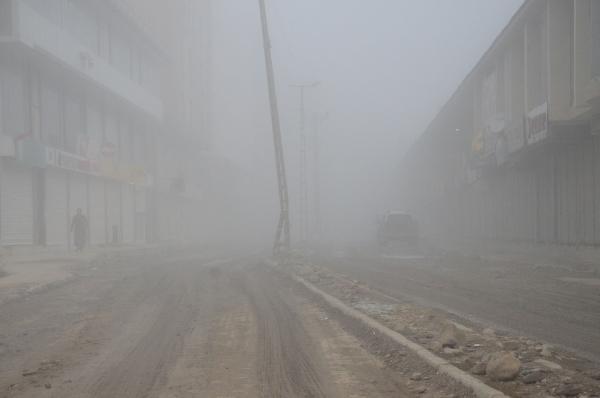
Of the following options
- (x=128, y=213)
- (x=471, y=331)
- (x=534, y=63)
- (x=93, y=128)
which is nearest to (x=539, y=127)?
(x=534, y=63)

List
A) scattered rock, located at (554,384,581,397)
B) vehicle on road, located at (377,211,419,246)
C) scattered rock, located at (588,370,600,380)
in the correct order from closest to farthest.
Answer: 1. scattered rock, located at (554,384,581,397)
2. scattered rock, located at (588,370,600,380)
3. vehicle on road, located at (377,211,419,246)

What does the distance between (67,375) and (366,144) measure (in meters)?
127

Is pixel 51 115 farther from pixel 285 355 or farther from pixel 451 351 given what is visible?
pixel 451 351

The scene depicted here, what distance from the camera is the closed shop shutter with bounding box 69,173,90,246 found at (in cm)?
3232

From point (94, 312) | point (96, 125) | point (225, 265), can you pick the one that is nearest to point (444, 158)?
point (96, 125)

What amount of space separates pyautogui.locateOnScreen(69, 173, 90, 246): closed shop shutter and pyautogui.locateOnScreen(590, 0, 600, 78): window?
78.7ft

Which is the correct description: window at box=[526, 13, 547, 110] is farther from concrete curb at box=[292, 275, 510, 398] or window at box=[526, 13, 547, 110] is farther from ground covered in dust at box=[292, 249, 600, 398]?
concrete curb at box=[292, 275, 510, 398]

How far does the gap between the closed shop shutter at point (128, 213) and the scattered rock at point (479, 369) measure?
125 ft

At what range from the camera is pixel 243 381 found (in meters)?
6.32

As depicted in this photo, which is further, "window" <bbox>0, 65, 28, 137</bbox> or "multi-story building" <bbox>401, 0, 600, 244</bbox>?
"window" <bbox>0, 65, 28, 137</bbox>

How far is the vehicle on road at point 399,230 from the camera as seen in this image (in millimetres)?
31406

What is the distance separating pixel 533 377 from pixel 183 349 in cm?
402

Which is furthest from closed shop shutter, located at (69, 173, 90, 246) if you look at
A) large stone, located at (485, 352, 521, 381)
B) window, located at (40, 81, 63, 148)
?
large stone, located at (485, 352, 521, 381)

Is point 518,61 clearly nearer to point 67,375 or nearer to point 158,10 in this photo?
point 67,375
